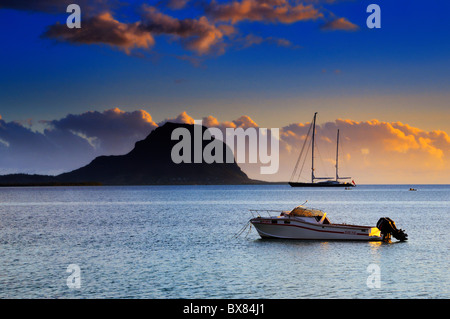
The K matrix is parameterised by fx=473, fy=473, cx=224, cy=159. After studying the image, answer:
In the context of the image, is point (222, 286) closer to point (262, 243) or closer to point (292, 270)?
point (292, 270)

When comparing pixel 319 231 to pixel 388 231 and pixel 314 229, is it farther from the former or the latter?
pixel 388 231

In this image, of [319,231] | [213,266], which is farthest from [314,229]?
[213,266]

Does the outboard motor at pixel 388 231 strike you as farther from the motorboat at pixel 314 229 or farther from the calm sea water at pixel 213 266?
the calm sea water at pixel 213 266

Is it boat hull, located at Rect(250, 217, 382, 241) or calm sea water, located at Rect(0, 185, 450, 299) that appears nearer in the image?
calm sea water, located at Rect(0, 185, 450, 299)

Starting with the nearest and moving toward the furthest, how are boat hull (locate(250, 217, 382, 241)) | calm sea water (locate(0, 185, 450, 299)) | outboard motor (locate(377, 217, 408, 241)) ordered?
calm sea water (locate(0, 185, 450, 299)), boat hull (locate(250, 217, 382, 241)), outboard motor (locate(377, 217, 408, 241))

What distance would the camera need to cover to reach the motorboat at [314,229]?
56141mm

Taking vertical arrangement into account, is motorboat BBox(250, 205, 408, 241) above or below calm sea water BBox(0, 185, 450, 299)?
above

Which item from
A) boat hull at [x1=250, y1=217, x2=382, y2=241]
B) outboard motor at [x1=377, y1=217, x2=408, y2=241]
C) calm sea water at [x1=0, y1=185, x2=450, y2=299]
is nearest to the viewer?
calm sea water at [x1=0, y1=185, x2=450, y2=299]

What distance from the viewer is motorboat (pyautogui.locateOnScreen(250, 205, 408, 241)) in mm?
56141

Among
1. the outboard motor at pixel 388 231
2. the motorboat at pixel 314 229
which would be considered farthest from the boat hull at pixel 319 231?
the outboard motor at pixel 388 231

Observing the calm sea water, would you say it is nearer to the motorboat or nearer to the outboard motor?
the motorboat

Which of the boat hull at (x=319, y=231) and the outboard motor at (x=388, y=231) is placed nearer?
the boat hull at (x=319, y=231)

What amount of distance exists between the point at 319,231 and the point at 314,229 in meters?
0.71

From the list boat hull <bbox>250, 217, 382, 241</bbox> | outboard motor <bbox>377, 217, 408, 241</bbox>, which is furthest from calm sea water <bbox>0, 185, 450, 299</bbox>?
outboard motor <bbox>377, 217, 408, 241</bbox>
